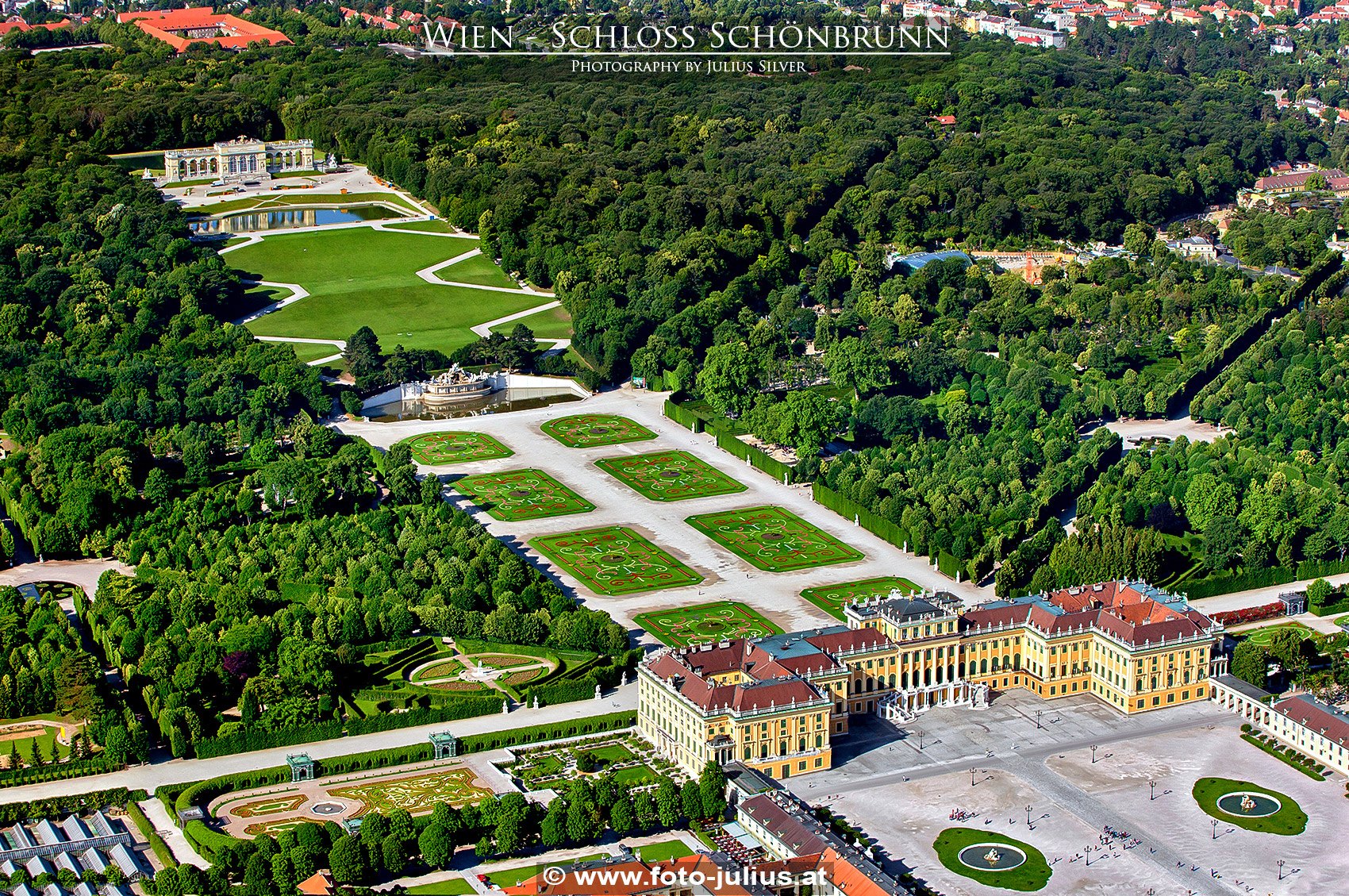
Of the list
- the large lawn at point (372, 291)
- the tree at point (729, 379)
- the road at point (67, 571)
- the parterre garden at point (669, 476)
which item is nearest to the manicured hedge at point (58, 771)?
the road at point (67, 571)

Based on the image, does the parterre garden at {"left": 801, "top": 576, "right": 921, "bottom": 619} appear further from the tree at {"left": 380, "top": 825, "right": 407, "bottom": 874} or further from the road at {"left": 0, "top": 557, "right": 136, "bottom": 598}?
the road at {"left": 0, "top": 557, "right": 136, "bottom": 598}

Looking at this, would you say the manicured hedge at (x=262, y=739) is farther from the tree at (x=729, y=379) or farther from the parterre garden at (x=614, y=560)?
the tree at (x=729, y=379)

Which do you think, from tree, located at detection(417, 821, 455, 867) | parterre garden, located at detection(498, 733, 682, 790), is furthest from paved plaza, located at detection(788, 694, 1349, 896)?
tree, located at detection(417, 821, 455, 867)

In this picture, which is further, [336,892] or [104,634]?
[104,634]

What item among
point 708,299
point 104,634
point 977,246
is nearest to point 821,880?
point 104,634

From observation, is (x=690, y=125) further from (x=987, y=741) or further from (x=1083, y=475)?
(x=987, y=741)

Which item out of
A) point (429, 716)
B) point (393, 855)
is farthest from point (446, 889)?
point (429, 716)
